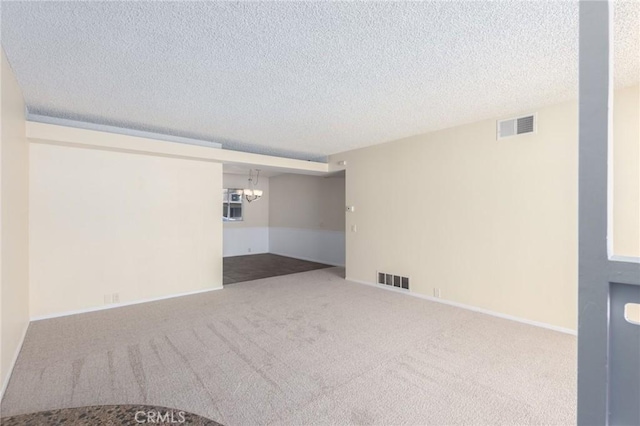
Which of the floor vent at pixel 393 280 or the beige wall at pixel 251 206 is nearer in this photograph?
the floor vent at pixel 393 280

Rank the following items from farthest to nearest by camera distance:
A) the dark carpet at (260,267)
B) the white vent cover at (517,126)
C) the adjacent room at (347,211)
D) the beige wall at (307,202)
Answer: the beige wall at (307,202) → the dark carpet at (260,267) → the white vent cover at (517,126) → the adjacent room at (347,211)

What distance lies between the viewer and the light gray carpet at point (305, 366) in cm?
217

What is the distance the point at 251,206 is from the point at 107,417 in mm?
9680

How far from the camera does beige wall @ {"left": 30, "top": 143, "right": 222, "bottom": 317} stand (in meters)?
4.00

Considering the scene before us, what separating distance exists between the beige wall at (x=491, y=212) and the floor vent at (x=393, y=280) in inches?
4.3

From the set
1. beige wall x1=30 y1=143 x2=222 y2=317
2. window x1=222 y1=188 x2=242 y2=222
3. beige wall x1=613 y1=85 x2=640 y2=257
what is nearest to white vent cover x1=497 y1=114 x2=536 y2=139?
beige wall x1=613 y1=85 x2=640 y2=257

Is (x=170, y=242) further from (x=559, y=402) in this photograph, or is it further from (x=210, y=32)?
(x=559, y=402)

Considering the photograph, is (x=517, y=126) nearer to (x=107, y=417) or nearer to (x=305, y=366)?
(x=305, y=366)

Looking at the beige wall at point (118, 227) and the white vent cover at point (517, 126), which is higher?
the white vent cover at point (517, 126)

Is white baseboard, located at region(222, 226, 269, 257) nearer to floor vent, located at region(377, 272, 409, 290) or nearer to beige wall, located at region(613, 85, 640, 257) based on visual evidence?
floor vent, located at region(377, 272, 409, 290)

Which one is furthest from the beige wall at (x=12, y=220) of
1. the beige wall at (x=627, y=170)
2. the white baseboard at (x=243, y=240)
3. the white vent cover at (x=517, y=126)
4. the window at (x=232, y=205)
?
the window at (x=232, y=205)

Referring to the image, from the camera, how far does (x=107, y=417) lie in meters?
0.81

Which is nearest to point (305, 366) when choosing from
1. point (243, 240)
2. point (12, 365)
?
point (12, 365)

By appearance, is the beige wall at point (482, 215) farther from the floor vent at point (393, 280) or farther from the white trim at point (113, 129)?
the white trim at point (113, 129)
